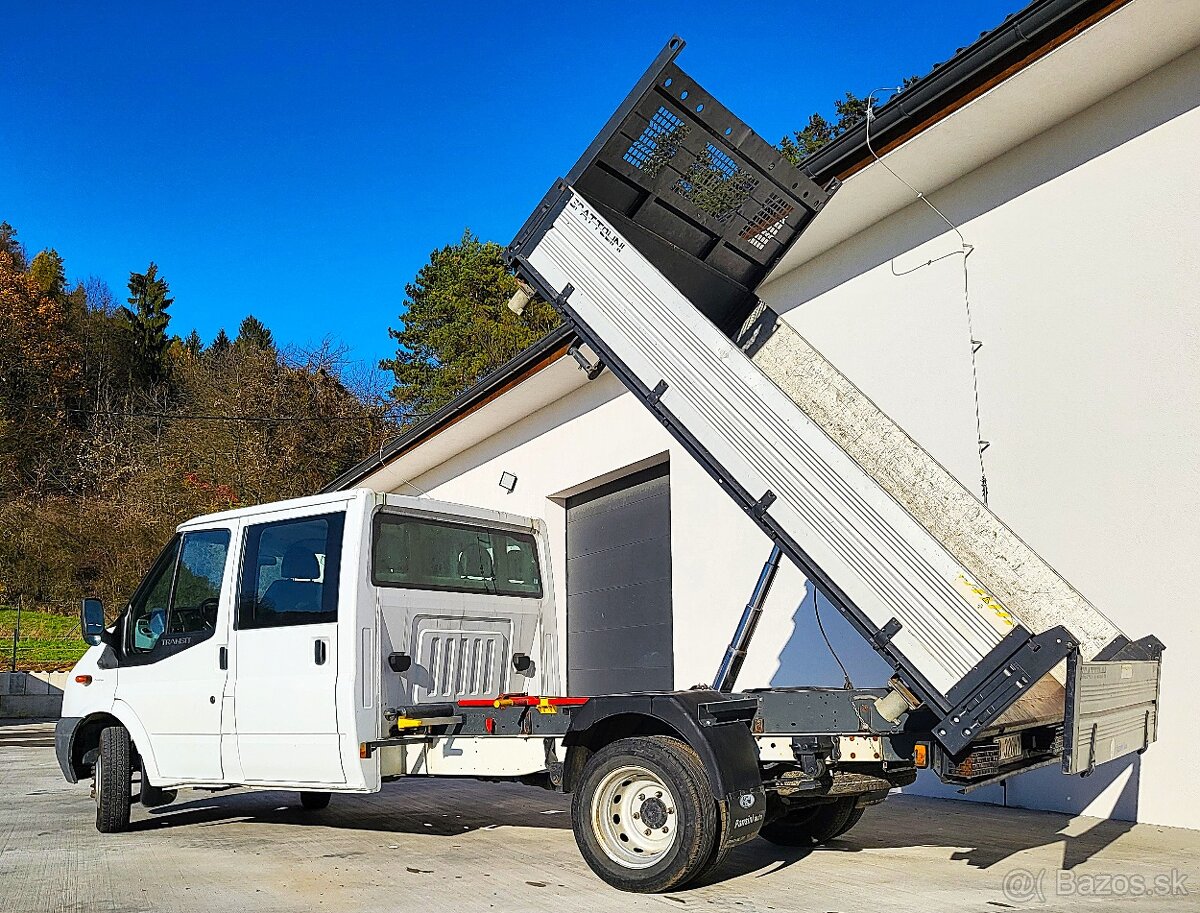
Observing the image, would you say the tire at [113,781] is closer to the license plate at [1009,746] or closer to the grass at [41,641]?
the license plate at [1009,746]

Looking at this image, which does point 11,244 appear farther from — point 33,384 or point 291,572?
point 291,572

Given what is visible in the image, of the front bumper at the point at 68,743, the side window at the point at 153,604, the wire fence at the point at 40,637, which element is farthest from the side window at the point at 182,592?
the wire fence at the point at 40,637

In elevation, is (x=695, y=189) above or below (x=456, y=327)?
below

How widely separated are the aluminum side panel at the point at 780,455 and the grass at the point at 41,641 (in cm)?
2357

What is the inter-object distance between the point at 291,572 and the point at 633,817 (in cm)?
277

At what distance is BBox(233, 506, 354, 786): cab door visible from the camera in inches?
249

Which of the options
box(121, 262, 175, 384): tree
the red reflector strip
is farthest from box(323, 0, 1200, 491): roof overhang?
box(121, 262, 175, 384): tree

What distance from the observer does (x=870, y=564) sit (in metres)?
4.59

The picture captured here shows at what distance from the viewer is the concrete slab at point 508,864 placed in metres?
5.02

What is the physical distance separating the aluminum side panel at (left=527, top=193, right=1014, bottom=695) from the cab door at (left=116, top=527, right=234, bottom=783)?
320 centimetres

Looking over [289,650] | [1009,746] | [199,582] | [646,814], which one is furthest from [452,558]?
[1009,746]

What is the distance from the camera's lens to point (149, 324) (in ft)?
189

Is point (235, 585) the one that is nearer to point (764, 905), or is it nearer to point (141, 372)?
point (764, 905)

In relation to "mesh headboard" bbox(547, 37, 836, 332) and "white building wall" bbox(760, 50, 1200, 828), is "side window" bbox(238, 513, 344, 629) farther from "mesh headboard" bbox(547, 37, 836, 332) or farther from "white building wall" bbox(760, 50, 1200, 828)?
"white building wall" bbox(760, 50, 1200, 828)
